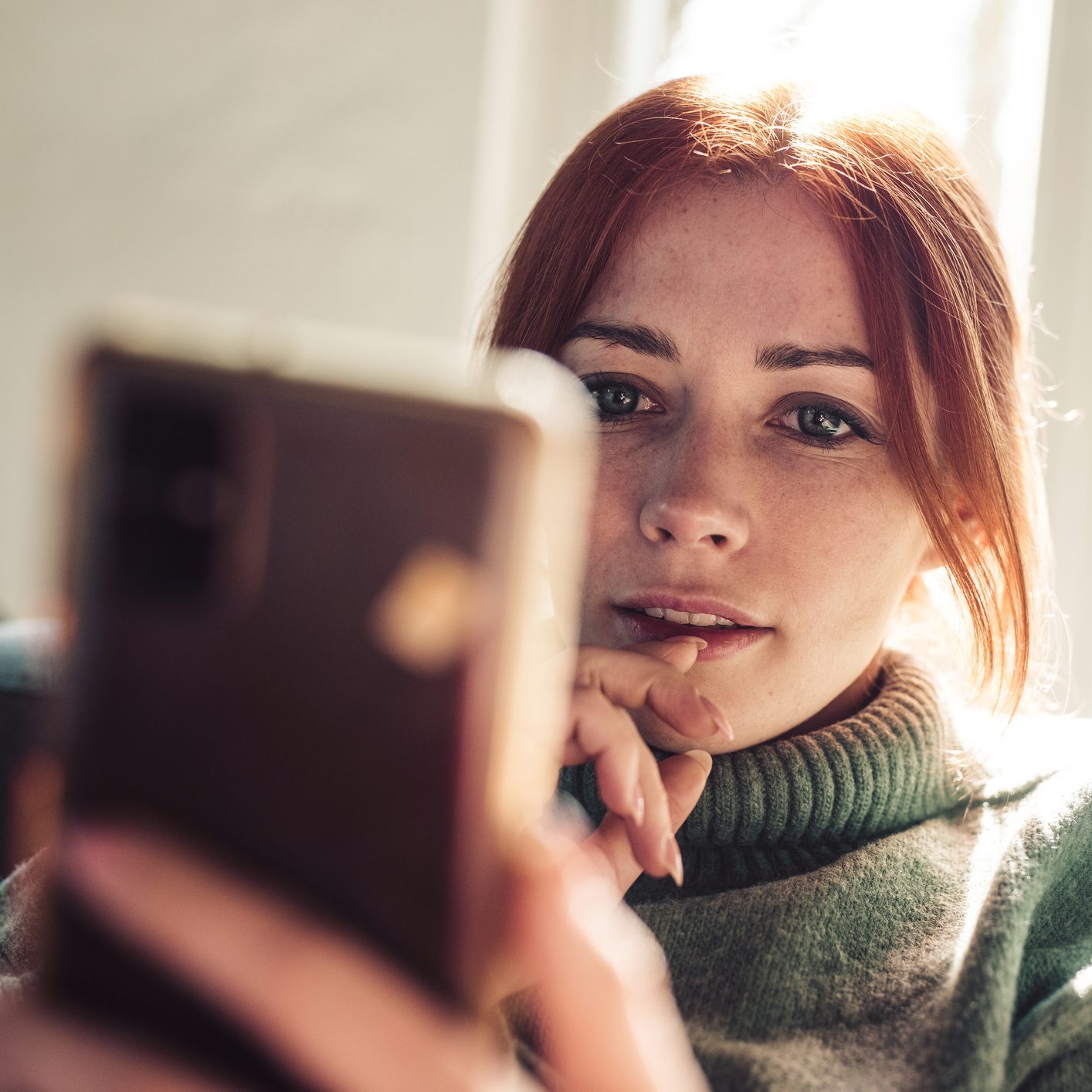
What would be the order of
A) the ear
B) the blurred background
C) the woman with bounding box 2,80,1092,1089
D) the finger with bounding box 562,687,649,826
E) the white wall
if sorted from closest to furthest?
1. the finger with bounding box 562,687,649,826
2. the woman with bounding box 2,80,1092,1089
3. the ear
4. the white wall
5. the blurred background

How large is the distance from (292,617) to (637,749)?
26 centimetres

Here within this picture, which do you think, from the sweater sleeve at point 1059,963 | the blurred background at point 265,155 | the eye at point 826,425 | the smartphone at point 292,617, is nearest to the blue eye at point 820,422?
the eye at point 826,425

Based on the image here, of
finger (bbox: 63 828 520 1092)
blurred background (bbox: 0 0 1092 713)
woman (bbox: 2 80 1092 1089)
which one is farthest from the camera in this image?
blurred background (bbox: 0 0 1092 713)

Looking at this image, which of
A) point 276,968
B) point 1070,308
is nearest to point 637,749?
point 276,968

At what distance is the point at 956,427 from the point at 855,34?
1083 mm

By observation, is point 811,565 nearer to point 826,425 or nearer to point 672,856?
point 826,425

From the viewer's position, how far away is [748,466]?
77cm

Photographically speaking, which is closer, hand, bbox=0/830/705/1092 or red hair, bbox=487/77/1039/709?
hand, bbox=0/830/705/1092

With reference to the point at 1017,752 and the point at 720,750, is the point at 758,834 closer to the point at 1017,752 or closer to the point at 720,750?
the point at 720,750

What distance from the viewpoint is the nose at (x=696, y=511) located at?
2.38 feet

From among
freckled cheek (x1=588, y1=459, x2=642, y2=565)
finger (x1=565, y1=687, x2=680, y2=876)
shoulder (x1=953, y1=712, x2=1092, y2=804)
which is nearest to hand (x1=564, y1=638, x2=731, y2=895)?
finger (x1=565, y1=687, x2=680, y2=876)

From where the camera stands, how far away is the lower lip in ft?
2.50

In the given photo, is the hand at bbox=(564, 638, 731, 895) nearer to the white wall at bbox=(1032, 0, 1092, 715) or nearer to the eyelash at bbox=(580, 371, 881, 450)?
the eyelash at bbox=(580, 371, 881, 450)

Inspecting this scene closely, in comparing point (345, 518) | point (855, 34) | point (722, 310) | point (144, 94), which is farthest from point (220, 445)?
point (144, 94)
